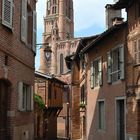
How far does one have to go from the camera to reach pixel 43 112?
125ft

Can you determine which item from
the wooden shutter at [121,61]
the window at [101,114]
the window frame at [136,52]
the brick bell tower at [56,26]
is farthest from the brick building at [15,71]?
the brick bell tower at [56,26]

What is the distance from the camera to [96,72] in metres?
25.5

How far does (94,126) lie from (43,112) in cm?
1321

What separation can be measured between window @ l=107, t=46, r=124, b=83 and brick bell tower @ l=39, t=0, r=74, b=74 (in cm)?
10788

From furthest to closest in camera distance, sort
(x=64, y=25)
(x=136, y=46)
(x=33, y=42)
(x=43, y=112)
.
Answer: (x=64, y=25)
(x=43, y=112)
(x=33, y=42)
(x=136, y=46)

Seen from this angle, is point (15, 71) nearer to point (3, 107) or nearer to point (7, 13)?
point (3, 107)

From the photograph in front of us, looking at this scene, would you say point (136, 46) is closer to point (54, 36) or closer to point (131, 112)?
point (131, 112)

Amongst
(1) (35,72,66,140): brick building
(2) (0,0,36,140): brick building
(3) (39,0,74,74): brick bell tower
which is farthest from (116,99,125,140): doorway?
(3) (39,0,74,74): brick bell tower

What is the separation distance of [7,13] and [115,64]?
7.80 m

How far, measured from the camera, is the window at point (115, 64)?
19.3 meters

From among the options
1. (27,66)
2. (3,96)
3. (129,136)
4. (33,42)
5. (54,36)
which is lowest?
(129,136)

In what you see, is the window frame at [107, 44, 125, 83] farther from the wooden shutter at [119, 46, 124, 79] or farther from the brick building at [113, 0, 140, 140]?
the brick building at [113, 0, 140, 140]

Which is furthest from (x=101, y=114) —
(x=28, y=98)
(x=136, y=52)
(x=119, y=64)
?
(x=136, y=52)

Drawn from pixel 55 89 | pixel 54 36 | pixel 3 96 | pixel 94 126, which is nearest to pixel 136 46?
pixel 3 96
